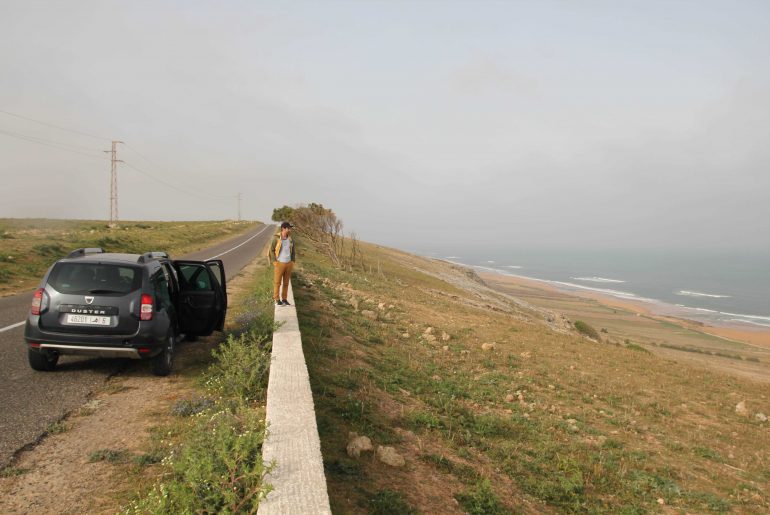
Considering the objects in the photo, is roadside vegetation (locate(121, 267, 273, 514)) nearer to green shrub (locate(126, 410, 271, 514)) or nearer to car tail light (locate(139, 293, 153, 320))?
green shrub (locate(126, 410, 271, 514))

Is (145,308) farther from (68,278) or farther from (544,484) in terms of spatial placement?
(544,484)

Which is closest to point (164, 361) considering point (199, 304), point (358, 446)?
point (199, 304)

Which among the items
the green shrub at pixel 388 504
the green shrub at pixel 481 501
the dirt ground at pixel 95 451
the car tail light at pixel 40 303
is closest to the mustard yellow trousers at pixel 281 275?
the dirt ground at pixel 95 451

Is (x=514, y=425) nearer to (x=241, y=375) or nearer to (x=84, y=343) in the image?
(x=241, y=375)

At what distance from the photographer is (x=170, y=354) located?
6.62 meters

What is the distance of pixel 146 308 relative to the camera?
6059 millimetres

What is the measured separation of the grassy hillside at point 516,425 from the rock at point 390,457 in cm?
6

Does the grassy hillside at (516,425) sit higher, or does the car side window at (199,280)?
the car side window at (199,280)

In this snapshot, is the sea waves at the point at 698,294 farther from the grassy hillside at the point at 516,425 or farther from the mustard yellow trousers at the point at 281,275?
the mustard yellow trousers at the point at 281,275

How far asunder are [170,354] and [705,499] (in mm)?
7849

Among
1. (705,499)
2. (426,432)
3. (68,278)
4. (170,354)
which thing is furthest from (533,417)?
(68,278)

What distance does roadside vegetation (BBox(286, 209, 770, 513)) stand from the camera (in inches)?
186

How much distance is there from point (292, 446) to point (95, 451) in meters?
2.08

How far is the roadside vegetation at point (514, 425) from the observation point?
471 centimetres
